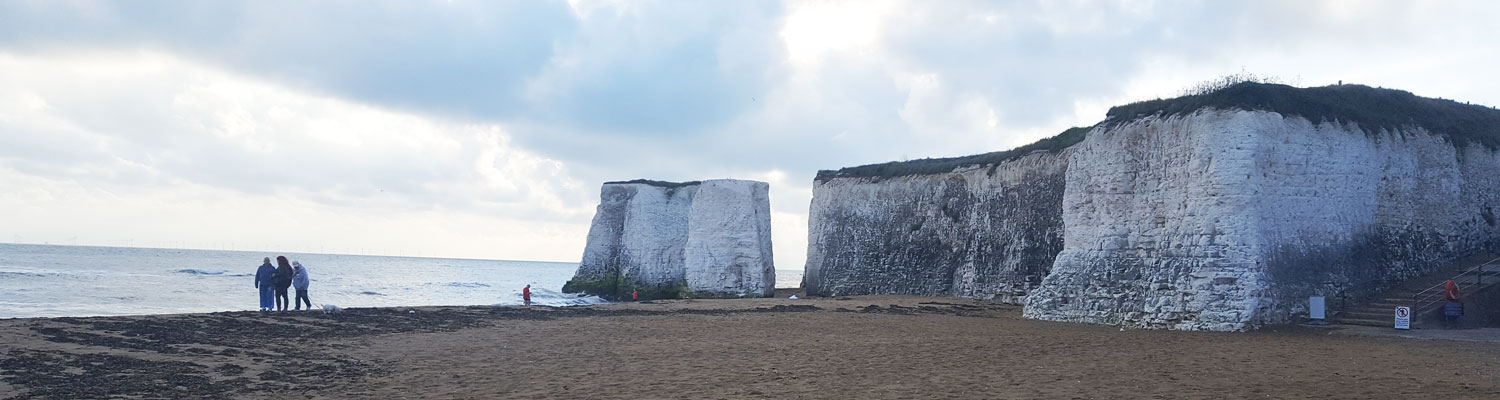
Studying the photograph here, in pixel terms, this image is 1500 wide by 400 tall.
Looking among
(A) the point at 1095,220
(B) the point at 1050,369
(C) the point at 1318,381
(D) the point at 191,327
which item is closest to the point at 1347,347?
(C) the point at 1318,381

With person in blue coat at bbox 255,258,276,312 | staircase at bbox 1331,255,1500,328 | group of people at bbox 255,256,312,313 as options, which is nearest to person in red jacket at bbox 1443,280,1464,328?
staircase at bbox 1331,255,1500,328

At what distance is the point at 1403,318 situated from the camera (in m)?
13.9

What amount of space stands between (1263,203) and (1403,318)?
97.7 inches

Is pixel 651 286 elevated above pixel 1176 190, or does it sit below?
below

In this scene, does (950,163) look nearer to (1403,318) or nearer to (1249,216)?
(1249,216)

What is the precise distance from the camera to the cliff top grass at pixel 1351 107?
15.7 meters

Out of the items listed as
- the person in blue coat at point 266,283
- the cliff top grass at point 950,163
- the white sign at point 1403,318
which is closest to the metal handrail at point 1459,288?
the white sign at point 1403,318

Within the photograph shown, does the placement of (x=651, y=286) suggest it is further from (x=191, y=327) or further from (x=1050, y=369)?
(x=1050, y=369)

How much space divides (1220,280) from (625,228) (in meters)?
25.7

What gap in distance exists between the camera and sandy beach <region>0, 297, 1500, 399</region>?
8.48 m

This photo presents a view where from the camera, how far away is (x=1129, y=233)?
16.6 meters

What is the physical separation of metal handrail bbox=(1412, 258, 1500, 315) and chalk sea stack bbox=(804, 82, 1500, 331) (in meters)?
0.81

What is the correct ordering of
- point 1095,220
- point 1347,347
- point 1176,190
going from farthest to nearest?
1. point 1095,220
2. point 1176,190
3. point 1347,347

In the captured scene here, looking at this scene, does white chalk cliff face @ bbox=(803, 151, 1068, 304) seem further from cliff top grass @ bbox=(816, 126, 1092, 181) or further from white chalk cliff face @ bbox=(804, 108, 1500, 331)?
white chalk cliff face @ bbox=(804, 108, 1500, 331)
